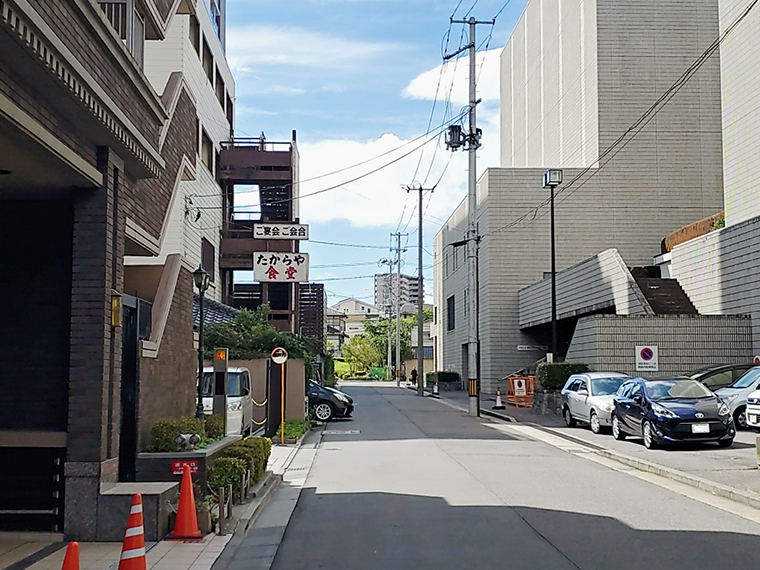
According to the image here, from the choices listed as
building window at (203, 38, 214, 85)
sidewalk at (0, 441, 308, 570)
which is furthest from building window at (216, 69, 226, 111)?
sidewalk at (0, 441, 308, 570)

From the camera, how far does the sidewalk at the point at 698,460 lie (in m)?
12.7

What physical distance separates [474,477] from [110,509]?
7268 mm

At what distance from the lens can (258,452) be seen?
12.7 m

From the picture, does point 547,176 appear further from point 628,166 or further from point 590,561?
point 590,561

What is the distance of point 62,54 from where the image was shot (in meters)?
7.27

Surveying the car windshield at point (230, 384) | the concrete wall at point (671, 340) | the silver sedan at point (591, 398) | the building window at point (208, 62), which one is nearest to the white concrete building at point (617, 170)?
the building window at point (208, 62)

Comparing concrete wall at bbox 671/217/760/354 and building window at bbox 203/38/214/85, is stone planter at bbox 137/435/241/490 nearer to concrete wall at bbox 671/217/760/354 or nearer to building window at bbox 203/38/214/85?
concrete wall at bbox 671/217/760/354

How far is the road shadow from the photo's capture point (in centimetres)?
827

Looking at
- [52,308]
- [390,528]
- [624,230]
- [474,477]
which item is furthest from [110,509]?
[624,230]

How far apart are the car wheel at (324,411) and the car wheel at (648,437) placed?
40.9 ft

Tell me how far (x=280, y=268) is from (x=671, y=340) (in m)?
13.0

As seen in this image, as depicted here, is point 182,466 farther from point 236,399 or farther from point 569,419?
point 569,419

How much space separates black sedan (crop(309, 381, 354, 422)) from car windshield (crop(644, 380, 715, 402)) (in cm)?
1198

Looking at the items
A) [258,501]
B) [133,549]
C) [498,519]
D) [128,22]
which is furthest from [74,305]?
[498,519]
